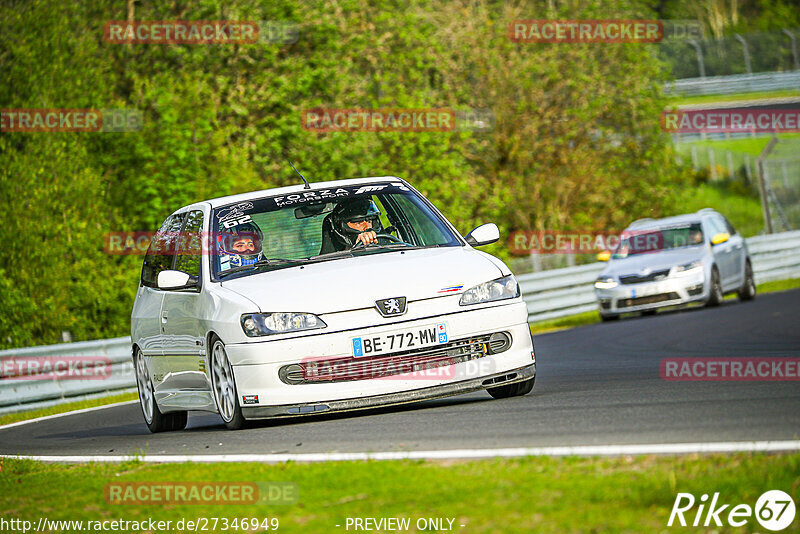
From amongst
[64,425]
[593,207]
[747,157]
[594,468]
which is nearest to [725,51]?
[747,157]

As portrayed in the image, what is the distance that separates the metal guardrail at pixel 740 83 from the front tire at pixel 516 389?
168 ft

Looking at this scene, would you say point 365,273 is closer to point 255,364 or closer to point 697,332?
point 255,364

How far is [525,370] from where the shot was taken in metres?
8.76

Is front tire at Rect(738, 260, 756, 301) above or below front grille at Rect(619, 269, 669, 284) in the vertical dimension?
below

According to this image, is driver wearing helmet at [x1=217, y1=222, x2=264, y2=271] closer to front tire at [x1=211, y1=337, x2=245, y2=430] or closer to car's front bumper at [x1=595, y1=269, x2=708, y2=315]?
front tire at [x1=211, y1=337, x2=245, y2=430]

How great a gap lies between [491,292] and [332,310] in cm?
111

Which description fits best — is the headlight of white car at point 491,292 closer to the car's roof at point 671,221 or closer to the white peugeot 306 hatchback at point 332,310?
the white peugeot 306 hatchback at point 332,310

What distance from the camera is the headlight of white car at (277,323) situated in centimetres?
818


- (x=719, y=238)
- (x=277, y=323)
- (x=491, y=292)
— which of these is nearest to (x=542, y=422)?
(x=491, y=292)

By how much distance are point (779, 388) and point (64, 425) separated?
294 inches

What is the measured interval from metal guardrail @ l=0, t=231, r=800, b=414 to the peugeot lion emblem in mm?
8957

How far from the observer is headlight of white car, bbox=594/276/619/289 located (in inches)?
816

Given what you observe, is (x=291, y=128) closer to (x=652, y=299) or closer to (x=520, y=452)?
(x=652, y=299)

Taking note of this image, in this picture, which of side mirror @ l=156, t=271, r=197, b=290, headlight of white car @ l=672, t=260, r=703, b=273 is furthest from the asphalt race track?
headlight of white car @ l=672, t=260, r=703, b=273
